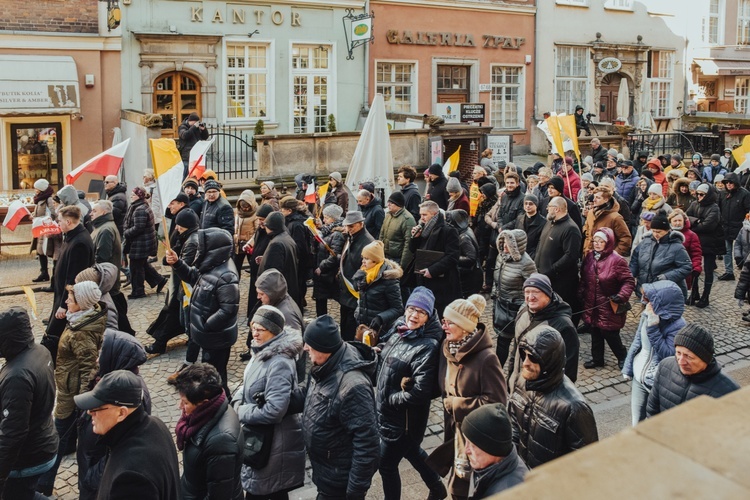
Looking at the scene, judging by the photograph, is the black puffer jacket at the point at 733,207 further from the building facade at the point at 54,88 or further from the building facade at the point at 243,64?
the building facade at the point at 54,88

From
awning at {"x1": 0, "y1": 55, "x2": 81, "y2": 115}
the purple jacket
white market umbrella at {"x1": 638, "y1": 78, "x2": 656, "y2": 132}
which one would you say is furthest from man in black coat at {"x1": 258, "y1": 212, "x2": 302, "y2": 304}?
white market umbrella at {"x1": 638, "y1": 78, "x2": 656, "y2": 132}

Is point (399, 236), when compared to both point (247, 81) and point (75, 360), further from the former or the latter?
point (247, 81)

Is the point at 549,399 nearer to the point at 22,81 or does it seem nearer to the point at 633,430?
the point at 633,430

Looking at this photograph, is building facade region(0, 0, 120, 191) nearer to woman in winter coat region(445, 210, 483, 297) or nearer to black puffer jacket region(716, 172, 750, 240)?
woman in winter coat region(445, 210, 483, 297)

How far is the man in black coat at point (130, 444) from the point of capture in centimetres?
413

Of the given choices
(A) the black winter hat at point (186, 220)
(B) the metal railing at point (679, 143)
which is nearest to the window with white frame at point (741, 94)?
(B) the metal railing at point (679, 143)

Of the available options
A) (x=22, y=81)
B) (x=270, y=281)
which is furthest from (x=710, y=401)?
(x=22, y=81)

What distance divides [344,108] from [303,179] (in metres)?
11.0

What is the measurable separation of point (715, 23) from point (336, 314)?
3097cm

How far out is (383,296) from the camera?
8.05 meters

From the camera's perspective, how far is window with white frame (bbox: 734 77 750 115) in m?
37.7

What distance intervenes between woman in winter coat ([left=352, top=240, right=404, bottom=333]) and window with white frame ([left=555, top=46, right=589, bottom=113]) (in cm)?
2385

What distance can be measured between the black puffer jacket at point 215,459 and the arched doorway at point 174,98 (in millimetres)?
17762

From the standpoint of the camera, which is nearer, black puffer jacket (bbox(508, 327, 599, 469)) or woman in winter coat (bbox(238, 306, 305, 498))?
black puffer jacket (bbox(508, 327, 599, 469))
